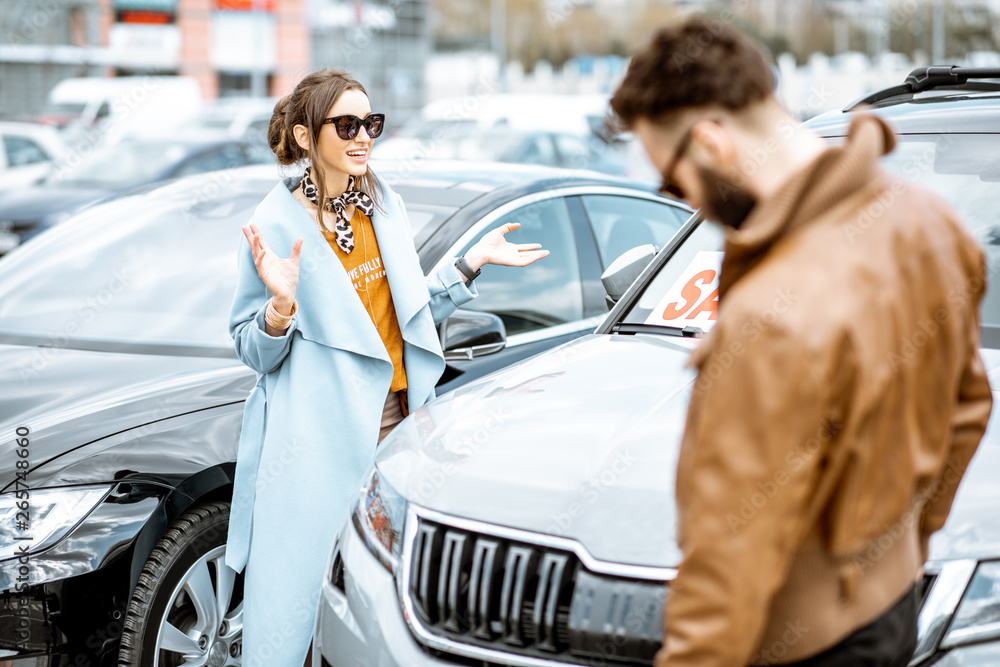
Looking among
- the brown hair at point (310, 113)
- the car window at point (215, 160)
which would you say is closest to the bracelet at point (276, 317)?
the brown hair at point (310, 113)

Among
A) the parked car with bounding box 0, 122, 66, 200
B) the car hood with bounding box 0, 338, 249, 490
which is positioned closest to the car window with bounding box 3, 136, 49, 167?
the parked car with bounding box 0, 122, 66, 200

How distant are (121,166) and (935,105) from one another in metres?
10.7

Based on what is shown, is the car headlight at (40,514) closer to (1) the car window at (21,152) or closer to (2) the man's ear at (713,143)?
(2) the man's ear at (713,143)

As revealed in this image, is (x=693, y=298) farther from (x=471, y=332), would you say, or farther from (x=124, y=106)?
(x=124, y=106)

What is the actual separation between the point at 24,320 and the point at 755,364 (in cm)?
341

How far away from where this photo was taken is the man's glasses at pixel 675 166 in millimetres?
1484

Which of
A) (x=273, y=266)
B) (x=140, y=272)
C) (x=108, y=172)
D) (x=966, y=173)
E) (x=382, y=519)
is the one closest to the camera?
(x=382, y=519)

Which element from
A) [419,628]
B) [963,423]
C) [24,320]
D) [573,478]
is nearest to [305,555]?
[419,628]

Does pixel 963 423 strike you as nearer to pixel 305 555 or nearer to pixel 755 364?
pixel 755 364

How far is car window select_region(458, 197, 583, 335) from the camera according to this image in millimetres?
4176

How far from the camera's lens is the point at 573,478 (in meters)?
2.23

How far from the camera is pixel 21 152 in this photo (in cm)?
1556

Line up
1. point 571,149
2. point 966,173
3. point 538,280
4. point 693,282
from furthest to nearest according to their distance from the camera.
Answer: point 571,149, point 538,280, point 693,282, point 966,173

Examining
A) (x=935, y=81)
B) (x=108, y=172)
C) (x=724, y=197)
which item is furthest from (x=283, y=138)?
(x=108, y=172)
